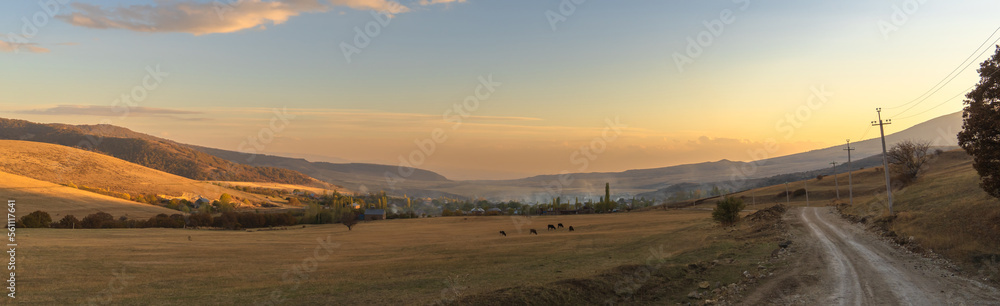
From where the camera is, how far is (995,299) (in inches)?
573

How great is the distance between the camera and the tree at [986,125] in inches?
928

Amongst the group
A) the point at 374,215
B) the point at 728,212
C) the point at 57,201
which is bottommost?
the point at 374,215

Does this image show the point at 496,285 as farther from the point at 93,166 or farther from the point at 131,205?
the point at 93,166

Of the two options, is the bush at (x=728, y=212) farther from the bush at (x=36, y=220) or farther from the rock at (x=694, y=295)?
the bush at (x=36, y=220)

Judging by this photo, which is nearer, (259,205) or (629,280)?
(629,280)

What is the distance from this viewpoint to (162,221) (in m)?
84.2

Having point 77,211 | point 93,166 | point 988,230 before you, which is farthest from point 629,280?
point 93,166

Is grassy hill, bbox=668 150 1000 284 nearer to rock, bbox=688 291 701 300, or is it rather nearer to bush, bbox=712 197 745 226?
rock, bbox=688 291 701 300

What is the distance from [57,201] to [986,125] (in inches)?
4753

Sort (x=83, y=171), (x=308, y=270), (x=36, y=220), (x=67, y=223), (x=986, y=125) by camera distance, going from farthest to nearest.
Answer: (x=83, y=171) → (x=67, y=223) → (x=36, y=220) → (x=308, y=270) → (x=986, y=125)

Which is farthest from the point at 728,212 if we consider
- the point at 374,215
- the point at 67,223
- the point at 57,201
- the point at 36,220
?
the point at 57,201

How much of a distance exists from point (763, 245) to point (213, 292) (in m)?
31.8

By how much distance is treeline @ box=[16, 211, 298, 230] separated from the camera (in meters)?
69.4

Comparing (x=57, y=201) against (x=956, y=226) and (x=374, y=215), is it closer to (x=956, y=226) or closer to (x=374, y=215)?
(x=374, y=215)
